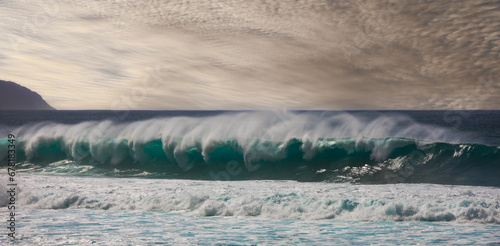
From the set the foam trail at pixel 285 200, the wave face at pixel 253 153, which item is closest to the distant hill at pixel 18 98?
the wave face at pixel 253 153

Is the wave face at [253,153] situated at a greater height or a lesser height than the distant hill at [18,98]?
lesser

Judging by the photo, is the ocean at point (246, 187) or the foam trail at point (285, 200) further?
the foam trail at point (285, 200)

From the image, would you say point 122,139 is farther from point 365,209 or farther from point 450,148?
point 450,148

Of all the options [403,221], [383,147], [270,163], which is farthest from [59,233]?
[383,147]

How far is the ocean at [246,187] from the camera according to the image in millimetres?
7215

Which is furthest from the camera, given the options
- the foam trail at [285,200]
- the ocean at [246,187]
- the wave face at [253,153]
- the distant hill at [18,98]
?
the distant hill at [18,98]

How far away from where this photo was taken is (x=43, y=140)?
64.0 feet

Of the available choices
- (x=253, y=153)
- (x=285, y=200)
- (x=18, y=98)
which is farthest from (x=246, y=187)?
(x=18, y=98)

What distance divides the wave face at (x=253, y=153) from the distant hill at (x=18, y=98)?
166846mm

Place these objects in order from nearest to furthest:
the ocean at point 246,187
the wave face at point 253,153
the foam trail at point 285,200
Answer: the ocean at point 246,187
the foam trail at point 285,200
the wave face at point 253,153

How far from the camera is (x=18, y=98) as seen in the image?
6609 inches

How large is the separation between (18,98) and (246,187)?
18619 centimetres

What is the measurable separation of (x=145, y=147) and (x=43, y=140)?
18.5 ft

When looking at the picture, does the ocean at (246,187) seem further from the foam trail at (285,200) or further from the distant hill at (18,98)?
the distant hill at (18,98)
